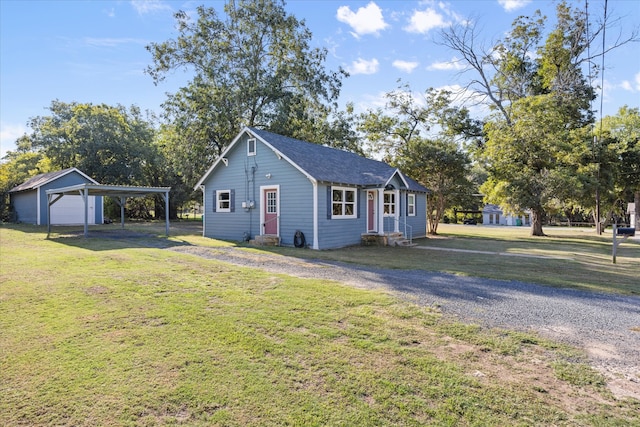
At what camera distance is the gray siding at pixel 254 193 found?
1390 cm

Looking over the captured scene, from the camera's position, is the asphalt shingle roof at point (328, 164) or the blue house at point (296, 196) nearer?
the blue house at point (296, 196)

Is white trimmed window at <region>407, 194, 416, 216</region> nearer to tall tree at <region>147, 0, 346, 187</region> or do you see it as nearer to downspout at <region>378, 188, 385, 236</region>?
downspout at <region>378, 188, 385, 236</region>

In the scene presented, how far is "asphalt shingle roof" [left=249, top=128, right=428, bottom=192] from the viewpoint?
14109mm

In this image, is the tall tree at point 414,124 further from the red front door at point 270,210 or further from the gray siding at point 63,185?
the gray siding at point 63,185

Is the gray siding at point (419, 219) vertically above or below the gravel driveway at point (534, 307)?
above

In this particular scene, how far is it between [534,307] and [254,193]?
11.9 meters

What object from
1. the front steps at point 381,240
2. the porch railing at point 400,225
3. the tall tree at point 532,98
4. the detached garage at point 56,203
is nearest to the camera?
the front steps at point 381,240

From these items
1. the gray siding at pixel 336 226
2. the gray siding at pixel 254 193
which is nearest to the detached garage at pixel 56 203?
the gray siding at pixel 254 193

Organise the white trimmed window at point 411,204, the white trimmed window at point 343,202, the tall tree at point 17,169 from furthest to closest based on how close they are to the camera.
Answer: the tall tree at point 17,169 < the white trimmed window at point 411,204 < the white trimmed window at point 343,202

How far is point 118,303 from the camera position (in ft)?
17.5

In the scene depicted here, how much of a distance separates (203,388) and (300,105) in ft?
82.7

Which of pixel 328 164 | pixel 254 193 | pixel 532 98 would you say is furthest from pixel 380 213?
pixel 532 98

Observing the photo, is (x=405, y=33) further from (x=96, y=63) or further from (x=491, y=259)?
(x=96, y=63)

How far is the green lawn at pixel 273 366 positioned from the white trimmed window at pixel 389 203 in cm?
1152
